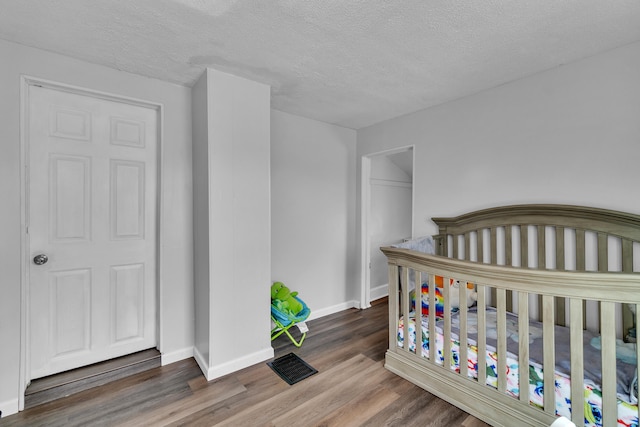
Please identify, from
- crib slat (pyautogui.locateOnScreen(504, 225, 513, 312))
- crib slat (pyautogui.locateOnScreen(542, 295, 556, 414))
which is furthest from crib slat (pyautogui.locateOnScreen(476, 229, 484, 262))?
crib slat (pyautogui.locateOnScreen(542, 295, 556, 414))

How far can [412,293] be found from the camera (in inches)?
95.0

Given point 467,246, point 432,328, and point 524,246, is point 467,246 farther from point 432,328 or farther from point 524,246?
point 432,328

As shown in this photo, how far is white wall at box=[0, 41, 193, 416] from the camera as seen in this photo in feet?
5.60

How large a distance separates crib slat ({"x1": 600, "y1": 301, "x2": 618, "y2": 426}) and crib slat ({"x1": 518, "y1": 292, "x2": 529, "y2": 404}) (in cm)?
29

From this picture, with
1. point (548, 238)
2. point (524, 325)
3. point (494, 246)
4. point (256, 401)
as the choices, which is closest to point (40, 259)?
point (256, 401)

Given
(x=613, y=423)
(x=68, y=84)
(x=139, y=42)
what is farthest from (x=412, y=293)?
(x=68, y=84)

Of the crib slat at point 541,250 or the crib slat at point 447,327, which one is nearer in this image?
the crib slat at point 447,327

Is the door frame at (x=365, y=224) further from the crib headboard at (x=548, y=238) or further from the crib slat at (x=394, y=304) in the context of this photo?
the crib slat at (x=394, y=304)

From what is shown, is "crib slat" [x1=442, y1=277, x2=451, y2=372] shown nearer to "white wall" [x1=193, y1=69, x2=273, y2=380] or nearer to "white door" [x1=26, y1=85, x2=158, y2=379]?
"white wall" [x1=193, y1=69, x2=273, y2=380]

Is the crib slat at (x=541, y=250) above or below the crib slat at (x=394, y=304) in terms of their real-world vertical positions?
above

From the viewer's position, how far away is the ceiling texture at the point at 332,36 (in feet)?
4.73

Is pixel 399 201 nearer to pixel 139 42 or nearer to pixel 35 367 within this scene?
pixel 139 42

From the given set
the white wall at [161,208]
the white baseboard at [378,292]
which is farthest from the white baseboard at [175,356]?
the white baseboard at [378,292]

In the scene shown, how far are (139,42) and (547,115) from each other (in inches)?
113
